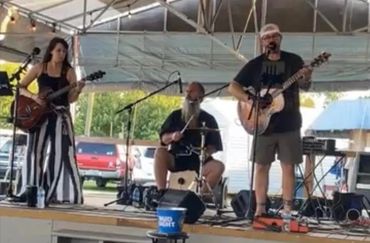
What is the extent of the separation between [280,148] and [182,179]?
1661 millimetres

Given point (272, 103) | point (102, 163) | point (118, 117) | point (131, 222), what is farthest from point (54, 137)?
point (118, 117)

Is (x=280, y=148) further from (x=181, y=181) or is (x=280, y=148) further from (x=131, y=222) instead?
(x=181, y=181)

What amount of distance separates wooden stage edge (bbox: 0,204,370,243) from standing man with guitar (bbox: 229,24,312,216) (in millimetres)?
377

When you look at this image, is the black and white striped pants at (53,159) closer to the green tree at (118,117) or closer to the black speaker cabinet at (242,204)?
the black speaker cabinet at (242,204)

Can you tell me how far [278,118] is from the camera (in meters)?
3.93

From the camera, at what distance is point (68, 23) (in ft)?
27.6

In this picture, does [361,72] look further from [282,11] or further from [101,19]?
[101,19]

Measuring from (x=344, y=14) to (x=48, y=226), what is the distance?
16.2 ft

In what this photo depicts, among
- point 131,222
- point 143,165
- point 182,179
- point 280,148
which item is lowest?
point 131,222

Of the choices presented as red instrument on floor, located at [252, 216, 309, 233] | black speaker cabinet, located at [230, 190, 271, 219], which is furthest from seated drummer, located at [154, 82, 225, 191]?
red instrument on floor, located at [252, 216, 309, 233]

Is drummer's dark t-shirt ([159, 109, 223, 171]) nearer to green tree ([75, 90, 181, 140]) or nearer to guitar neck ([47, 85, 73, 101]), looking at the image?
guitar neck ([47, 85, 73, 101])

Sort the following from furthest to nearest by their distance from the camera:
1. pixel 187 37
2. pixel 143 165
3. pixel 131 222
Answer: pixel 143 165 < pixel 187 37 < pixel 131 222

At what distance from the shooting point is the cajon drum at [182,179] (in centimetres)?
543

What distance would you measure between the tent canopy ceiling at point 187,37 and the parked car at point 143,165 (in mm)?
1222
